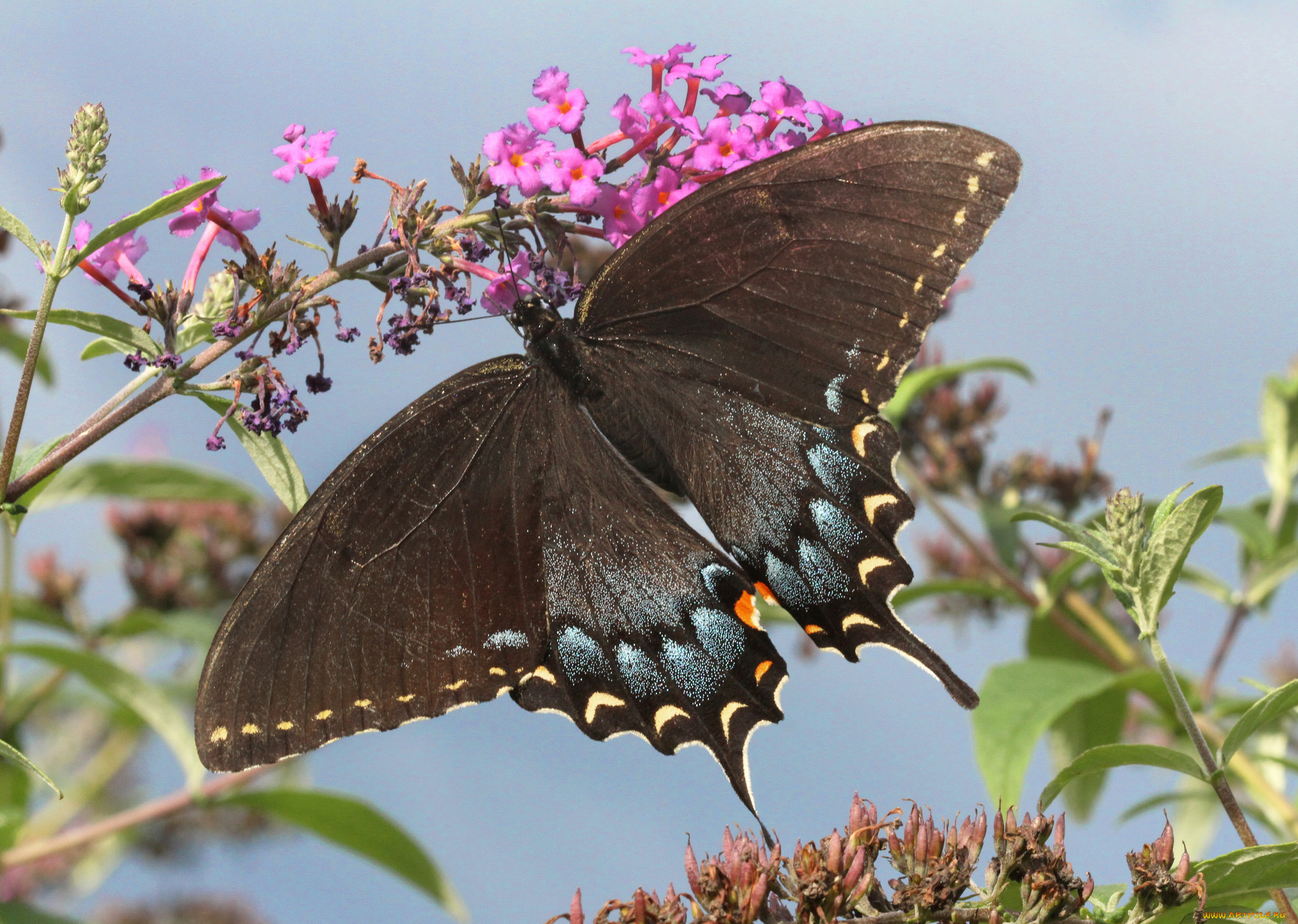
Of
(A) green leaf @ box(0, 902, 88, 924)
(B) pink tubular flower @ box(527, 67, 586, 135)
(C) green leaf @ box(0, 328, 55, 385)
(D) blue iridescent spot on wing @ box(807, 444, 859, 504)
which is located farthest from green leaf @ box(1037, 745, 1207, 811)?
(C) green leaf @ box(0, 328, 55, 385)

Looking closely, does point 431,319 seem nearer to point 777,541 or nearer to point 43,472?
point 43,472

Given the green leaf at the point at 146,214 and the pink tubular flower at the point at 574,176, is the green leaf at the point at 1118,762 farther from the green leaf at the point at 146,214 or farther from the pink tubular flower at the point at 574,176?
the green leaf at the point at 146,214

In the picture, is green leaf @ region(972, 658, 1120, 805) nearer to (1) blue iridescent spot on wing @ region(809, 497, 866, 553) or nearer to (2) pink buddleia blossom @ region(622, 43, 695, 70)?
(1) blue iridescent spot on wing @ region(809, 497, 866, 553)

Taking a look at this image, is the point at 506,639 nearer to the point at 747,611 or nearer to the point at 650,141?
the point at 747,611

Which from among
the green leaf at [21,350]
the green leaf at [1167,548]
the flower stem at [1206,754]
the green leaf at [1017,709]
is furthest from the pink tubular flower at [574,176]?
the green leaf at [21,350]

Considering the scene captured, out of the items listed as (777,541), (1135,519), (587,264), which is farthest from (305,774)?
(1135,519)

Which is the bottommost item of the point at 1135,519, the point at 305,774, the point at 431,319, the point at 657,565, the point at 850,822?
the point at 850,822

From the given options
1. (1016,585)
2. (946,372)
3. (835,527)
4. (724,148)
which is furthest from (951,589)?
(724,148)
